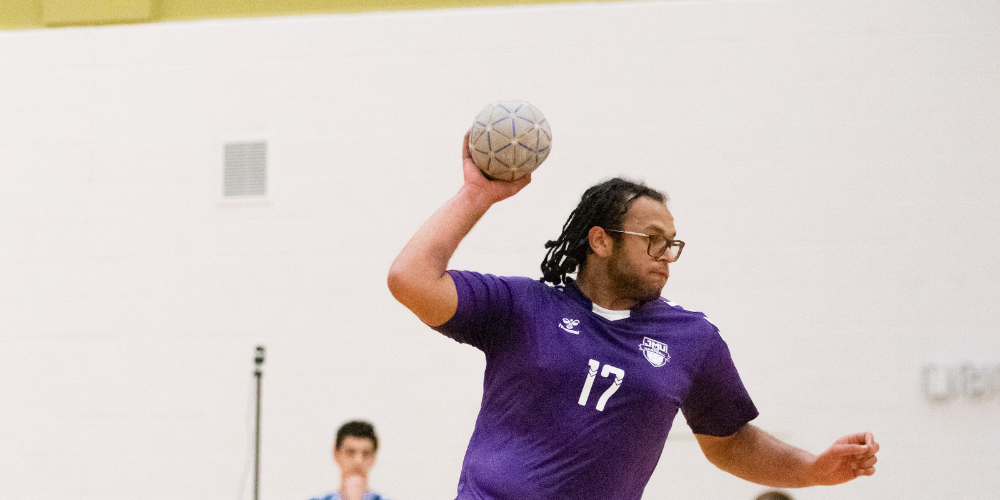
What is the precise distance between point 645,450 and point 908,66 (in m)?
4.32

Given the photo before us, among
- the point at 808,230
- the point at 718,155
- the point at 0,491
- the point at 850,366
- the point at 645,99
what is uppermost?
the point at 645,99

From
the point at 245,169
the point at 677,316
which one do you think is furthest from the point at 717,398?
the point at 245,169

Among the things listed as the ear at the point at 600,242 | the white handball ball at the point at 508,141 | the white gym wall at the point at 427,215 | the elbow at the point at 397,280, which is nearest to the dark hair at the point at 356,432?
the white gym wall at the point at 427,215

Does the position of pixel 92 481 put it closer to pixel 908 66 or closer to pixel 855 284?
pixel 855 284

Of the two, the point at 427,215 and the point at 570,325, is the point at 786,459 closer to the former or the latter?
the point at 570,325

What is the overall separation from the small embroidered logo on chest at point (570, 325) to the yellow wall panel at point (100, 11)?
16.2ft

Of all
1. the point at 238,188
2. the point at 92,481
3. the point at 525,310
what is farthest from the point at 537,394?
the point at 92,481

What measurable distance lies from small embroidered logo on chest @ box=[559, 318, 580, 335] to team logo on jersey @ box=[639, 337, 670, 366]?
0.57 ft

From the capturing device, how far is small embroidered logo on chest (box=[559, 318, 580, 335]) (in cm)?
236

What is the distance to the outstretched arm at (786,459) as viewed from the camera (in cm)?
240

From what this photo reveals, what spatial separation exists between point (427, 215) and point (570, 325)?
364 centimetres

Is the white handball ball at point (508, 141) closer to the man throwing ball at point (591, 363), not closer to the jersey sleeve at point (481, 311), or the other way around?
the man throwing ball at point (591, 363)

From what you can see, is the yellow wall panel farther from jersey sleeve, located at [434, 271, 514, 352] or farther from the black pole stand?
jersey sleeve, located at [434, 271, 514, 352]

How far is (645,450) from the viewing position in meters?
2.34
